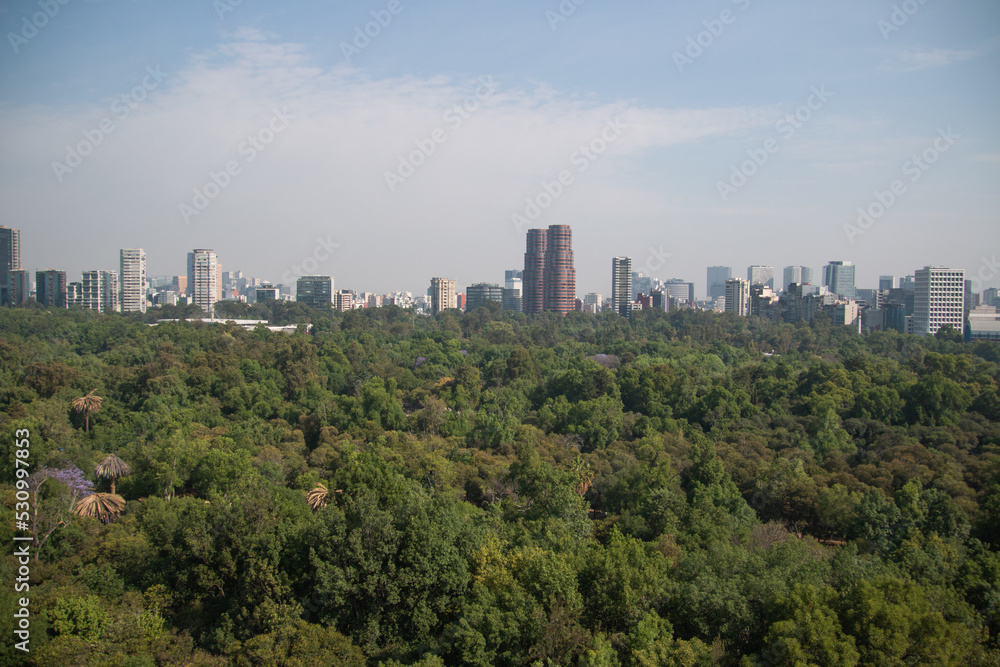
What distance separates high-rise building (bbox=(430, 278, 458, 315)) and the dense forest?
44133 mm

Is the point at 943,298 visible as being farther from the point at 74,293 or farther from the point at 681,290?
the point at 74,293

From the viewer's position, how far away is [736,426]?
20.4 meters

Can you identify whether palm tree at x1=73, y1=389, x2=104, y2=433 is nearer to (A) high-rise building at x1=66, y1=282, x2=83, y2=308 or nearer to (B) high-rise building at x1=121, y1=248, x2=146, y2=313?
(A) high-rise building at x1=66, y1=282, x2=83, y2=308

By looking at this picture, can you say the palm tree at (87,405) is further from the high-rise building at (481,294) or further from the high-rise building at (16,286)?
the high-rise building at (481,294)

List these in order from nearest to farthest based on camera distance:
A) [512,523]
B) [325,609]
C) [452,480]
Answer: [325,609] → [512,523] → [452,480]

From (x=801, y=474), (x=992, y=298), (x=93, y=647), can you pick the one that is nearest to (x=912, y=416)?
(x=801, y=474)

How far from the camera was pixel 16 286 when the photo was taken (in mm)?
55156

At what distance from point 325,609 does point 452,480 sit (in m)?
6.01

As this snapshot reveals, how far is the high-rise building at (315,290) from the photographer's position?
62188mm

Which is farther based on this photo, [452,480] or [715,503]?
[452,480]

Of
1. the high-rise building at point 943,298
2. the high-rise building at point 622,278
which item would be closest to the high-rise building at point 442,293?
the high-rise building at point 622,278

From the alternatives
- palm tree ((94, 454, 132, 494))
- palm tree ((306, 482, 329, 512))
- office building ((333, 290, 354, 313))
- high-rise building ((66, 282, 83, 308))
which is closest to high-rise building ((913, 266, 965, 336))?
palm tree ((306, 482, 329, 512))

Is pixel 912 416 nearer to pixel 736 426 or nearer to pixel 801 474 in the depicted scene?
pixel 736 426

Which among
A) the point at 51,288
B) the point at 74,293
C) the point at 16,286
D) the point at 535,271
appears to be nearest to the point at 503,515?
the point at 535,271
